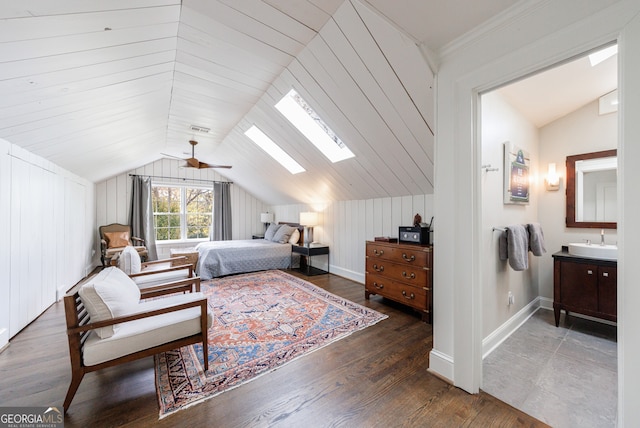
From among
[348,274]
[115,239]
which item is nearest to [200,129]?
[115,239]

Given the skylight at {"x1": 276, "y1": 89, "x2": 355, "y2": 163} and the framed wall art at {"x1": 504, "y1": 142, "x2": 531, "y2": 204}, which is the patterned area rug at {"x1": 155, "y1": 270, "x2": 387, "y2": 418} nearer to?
the framed wall art at {"x1": 504, "y1": 142, "x2": 531, "y2": 204}

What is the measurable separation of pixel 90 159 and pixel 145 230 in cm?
255

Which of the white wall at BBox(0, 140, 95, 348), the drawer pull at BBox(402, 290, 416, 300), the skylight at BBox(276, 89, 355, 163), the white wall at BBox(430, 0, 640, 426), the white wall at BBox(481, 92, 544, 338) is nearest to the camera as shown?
the white wall at BBox(430, 0, 640, 426)

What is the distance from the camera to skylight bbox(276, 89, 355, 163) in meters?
3.14

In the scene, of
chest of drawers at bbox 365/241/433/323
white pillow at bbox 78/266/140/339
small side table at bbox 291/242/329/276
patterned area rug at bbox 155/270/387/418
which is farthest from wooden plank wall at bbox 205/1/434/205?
white pillow at bbox 78/266/140/339

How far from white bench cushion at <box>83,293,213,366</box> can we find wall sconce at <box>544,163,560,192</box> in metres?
3.86

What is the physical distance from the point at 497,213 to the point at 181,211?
667 centimetres

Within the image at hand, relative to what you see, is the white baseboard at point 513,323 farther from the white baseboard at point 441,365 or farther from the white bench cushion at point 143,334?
the white bench cushion at point 143,334

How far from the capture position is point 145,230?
5.75 metres

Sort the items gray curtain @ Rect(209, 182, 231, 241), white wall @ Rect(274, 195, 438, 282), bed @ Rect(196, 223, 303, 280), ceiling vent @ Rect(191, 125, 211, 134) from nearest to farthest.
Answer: white wall @ Rect(274, 195, 438, 282) < ceiling vent @ Rect(191, 125, 211, 134) < bed @ Rect(196, 223, 303, 280) < gray curtain @ Rect(209, 182, 231, 241)

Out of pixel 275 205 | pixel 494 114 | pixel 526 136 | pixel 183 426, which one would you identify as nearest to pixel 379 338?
pixel 183 426

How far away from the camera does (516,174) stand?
8.09ft

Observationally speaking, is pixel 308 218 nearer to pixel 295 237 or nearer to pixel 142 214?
pixel 295 237

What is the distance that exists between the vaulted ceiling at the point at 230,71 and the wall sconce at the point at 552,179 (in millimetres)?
1381
